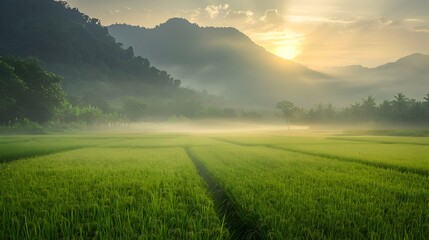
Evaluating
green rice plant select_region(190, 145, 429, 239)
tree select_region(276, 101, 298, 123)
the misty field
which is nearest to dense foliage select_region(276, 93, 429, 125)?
tree select_region(276, 101, 298, 123)

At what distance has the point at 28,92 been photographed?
71375mm

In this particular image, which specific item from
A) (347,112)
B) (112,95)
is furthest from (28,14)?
(347,112)

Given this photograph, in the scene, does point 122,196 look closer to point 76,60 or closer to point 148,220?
point 148,220

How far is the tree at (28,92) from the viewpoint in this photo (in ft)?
218

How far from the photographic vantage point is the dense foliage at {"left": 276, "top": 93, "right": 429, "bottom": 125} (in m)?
88.3

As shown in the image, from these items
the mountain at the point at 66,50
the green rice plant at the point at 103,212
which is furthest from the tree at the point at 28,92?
the mountain at the point at 66,50

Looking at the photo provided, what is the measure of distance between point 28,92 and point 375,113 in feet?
315

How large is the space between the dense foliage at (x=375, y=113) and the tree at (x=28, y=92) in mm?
88873

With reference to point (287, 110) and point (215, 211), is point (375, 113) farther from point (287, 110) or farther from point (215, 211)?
point (215, 211)

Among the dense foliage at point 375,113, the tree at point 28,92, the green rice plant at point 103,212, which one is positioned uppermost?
the tree at point 28,92

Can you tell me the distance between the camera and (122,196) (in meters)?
8.25

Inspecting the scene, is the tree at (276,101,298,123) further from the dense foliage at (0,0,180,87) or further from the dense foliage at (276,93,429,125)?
the dense foliage at (0,0,180,87)

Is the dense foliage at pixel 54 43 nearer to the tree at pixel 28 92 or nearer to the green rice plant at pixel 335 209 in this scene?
the tree at pixel 28 92

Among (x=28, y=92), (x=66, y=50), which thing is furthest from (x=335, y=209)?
(x=66, y=50)
